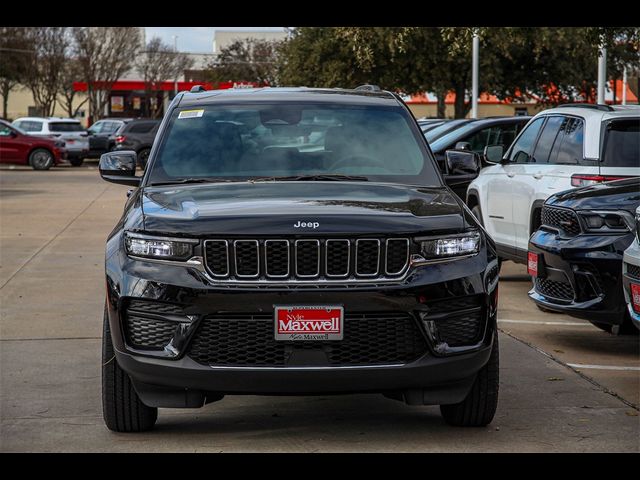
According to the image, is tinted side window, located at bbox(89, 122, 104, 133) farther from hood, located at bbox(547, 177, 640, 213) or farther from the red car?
hood, located at bbox(547, 177, 640, 213)

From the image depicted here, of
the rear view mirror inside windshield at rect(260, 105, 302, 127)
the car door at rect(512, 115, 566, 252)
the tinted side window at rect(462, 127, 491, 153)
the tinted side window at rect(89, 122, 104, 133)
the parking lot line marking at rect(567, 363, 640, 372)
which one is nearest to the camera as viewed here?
the rear view mirror inside windshield at rect(260, 105, 302, 127)

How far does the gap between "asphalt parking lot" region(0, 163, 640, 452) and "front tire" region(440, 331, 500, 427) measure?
0.07 m

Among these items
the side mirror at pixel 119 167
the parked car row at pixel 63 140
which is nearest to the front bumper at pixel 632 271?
the side mirror at pixel 119 167

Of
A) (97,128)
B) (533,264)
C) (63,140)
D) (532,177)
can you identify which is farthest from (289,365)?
(97,128)

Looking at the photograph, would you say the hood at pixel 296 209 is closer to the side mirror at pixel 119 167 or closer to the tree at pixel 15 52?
the side mirror at pixel 119 167

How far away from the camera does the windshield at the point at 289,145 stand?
7.00 meters

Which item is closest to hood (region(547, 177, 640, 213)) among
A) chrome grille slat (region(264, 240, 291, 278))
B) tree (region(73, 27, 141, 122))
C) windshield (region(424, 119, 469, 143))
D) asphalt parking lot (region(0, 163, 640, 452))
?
asphalt parking lot (region(0, 163, 640, 452))

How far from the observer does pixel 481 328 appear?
5996 mm

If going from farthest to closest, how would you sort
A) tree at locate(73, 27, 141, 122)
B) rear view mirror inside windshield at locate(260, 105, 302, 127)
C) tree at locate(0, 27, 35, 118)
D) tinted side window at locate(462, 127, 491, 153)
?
tree at locate(73, 27, 141, 122) < tree at locate(0, 27, 35, 118) < tinted side window at locate(462, 127, 491, 153) < rear view mirror inside windshield at locate(260, 105, 302, 127)

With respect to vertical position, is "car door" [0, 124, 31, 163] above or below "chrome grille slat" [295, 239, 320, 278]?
below

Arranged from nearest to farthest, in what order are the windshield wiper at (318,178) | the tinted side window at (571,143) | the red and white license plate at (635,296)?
1. the windshield wiper at (318,178)
2. the red and white license plate at (635,296)
3. the tinted side window at (571,143)

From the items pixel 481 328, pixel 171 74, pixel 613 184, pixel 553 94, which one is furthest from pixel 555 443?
pixel 171 74

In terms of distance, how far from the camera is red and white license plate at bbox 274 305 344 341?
5.72 meters

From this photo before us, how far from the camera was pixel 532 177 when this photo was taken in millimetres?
11617
